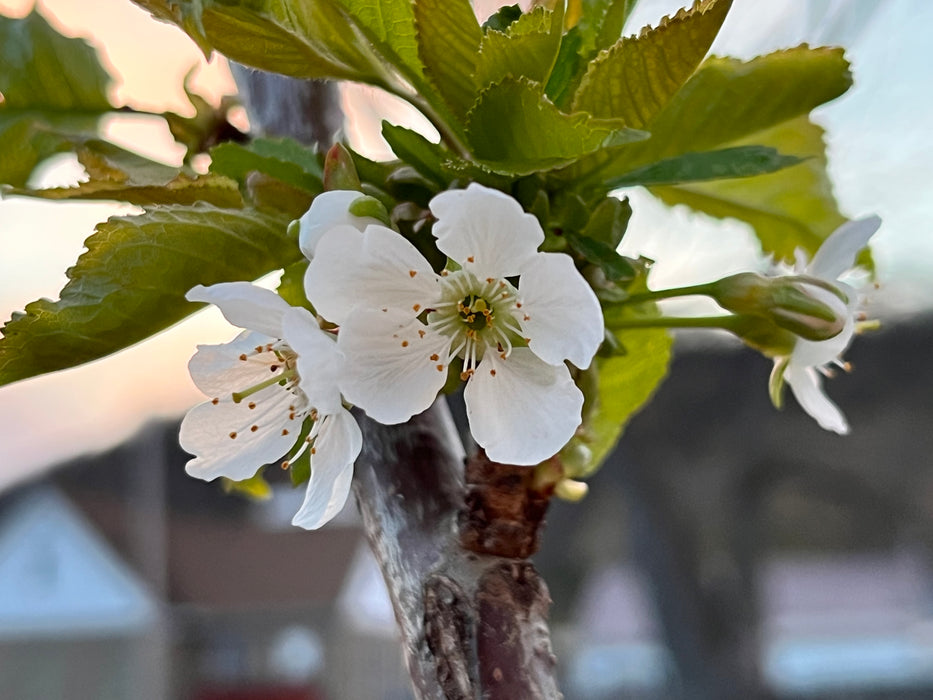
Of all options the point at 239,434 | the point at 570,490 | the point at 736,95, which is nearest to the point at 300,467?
the point at 239,434

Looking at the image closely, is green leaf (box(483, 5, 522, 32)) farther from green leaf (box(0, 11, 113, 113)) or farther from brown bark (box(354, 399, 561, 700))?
green leaf (box(0, 11, 113, 113))

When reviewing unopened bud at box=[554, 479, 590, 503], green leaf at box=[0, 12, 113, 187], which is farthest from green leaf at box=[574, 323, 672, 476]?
green leaf at box=[0, 12, 113, 187]

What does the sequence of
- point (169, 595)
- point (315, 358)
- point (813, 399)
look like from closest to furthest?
point (315, 358) < point (813, 399) < point (169, 595)

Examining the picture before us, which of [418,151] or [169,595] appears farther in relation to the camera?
[169,595]

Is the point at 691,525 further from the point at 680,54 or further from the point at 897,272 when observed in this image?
the point at 680,54

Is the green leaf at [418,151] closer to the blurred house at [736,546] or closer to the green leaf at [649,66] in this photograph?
the green leaf at [649,66]

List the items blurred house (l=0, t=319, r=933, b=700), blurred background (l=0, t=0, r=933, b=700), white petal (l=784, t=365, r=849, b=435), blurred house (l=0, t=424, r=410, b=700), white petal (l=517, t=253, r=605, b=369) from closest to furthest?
white petal (l=517, t=253, r=605, b=369), white petal (l=784, t=365, r=849, b=435), blurred background (l=0, t=0, r=933, b=700), blurred house (l=0, t=319, r=933, b=700), blurred house (l=0, t=424, r=410, b=700)

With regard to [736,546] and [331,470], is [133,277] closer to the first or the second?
[331,470]

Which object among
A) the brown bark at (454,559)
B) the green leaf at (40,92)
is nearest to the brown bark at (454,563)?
the brown bark at (454,559)
